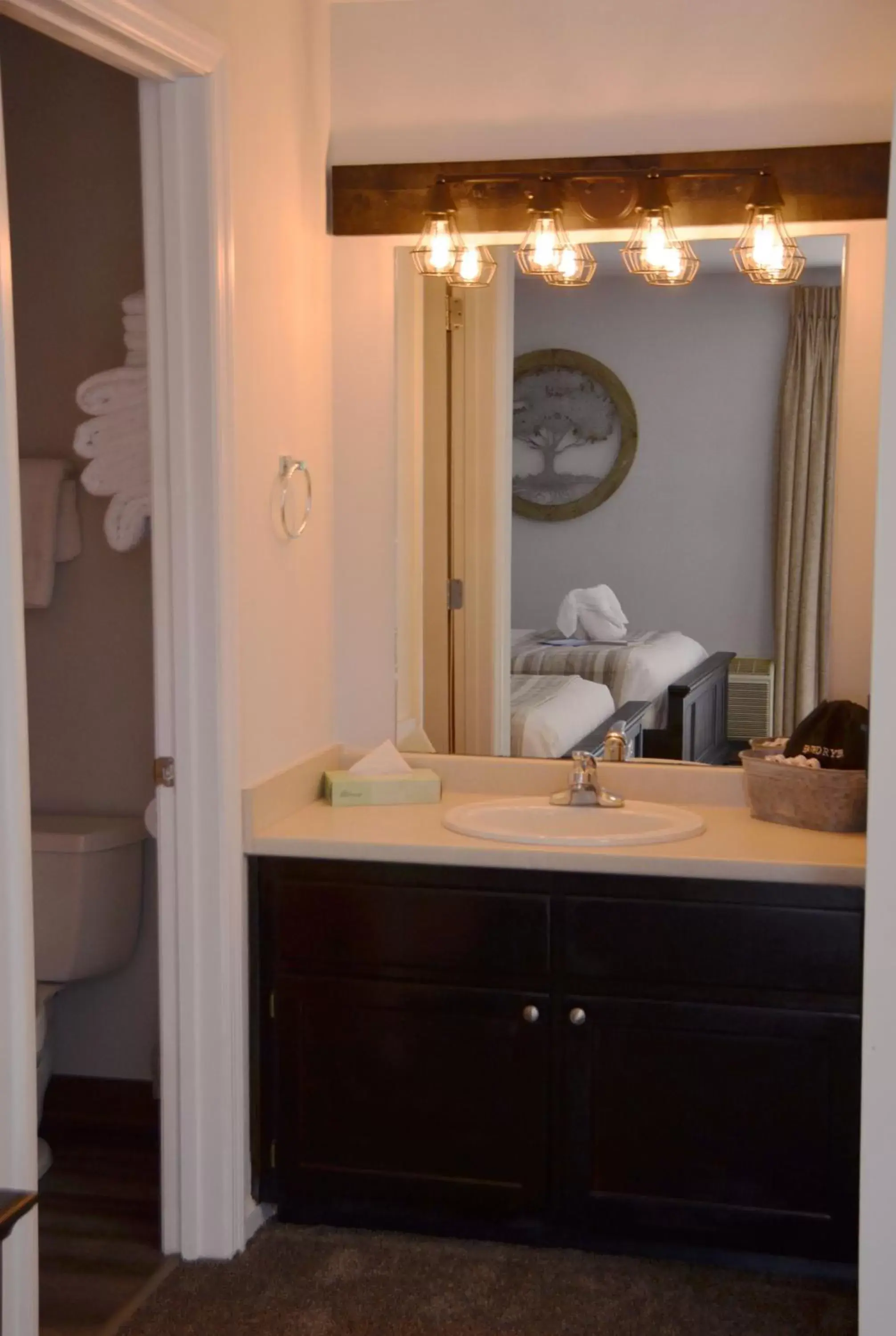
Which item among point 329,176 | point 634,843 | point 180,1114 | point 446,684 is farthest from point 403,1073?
point 329,176

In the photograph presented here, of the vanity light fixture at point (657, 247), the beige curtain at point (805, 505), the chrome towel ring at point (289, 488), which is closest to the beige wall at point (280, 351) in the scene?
the chrome towel ring at point (289, 488)

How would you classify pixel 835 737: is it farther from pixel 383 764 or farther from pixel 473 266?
pixel 473 266

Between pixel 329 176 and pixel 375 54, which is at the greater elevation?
pixel 375 54

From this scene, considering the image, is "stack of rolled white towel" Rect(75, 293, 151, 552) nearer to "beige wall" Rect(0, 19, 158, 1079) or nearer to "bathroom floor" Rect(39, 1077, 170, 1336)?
"beige wall" Rect(0, 19, 158, 1079)

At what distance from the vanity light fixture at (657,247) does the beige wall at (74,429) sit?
1137 mm

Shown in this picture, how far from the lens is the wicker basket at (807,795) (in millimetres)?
2805

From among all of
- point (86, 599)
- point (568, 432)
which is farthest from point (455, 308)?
point (86, 599)

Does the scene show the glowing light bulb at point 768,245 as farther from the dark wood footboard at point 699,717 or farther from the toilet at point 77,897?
the toilet at point 77,897

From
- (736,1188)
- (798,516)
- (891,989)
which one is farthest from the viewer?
(798,516)

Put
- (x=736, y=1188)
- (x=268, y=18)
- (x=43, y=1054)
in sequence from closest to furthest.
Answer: (x=736, y=1188) → (x=268, y=18) → (x=43, y=1054)

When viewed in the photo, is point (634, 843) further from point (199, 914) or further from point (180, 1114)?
point (180, 1114)

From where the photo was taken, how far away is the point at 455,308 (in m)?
3.21

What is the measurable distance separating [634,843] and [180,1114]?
0.98 metres

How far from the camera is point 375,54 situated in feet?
10.4
